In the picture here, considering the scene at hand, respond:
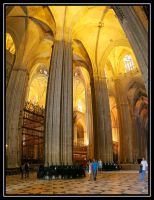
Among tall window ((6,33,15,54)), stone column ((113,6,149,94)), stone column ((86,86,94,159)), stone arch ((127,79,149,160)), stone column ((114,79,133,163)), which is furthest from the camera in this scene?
stone arch ((127,79,149,160))

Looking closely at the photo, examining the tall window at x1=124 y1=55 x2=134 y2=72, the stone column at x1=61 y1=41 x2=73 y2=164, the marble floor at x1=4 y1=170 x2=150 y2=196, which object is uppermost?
the tall window at x1=124 y1=55 x2=134 y2=72

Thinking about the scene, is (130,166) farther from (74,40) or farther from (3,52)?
(3,52)

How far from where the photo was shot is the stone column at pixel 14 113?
66.8 ft

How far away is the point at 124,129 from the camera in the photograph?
29156mm

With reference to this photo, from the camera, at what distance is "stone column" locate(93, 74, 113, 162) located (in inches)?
891

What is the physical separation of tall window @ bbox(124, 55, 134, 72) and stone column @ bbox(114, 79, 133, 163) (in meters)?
3.28

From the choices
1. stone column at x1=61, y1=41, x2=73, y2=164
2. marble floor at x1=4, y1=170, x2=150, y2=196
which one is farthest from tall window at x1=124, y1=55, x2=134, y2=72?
marble floor at x1=4, y1=170, x2=150, y2=196

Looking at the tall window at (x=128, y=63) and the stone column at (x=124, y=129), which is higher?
the tall window at (x=128, y=63)

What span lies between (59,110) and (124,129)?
14.5 metres

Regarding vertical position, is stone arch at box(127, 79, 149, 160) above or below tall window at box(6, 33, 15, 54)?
below

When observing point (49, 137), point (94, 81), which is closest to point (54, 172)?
point (49, 137)

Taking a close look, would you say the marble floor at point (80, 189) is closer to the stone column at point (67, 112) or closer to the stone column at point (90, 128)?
the stone column at point (67, 112)

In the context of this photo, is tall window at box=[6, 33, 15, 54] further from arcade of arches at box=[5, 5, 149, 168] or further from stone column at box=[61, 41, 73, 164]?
stone column at box=[61, 41, 73, 164]

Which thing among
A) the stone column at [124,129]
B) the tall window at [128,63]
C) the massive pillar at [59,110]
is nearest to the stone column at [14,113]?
the massive pillar at [59,110]
